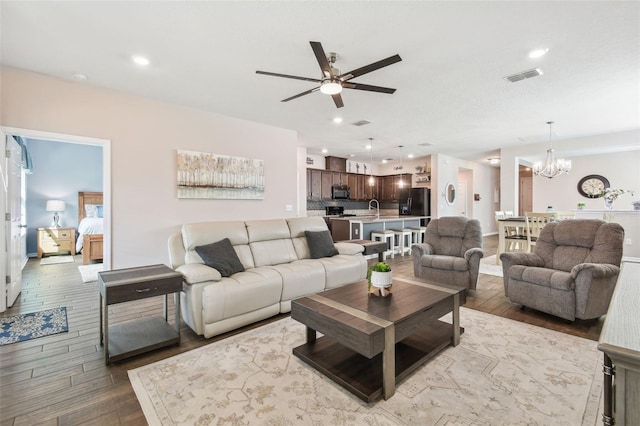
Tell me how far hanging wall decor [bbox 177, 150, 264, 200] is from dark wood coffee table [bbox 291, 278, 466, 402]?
3037 mm

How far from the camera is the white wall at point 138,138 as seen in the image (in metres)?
3.39

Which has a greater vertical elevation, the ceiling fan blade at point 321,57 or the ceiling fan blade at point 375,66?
the ceiling fan blade at point 321,57

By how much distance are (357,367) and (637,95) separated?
5362 mm

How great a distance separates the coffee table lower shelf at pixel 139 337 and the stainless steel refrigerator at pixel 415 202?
7.72 metres

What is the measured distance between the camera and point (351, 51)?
9.41 feet

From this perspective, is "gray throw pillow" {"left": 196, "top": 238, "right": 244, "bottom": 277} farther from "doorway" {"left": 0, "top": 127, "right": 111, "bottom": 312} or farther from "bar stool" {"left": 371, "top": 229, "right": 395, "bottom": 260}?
"bar stool" {"left": 371, "top": 229, "right": 395, "bottom": 260}

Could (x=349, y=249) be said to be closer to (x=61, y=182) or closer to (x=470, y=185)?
(x=61, y=182)

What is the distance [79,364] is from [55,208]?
6616mm

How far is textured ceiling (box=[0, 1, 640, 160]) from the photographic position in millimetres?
2297

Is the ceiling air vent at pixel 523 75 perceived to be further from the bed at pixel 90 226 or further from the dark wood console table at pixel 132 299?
the bed at pixel 90 226

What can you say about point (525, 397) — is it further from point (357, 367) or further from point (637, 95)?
point (637, 95)

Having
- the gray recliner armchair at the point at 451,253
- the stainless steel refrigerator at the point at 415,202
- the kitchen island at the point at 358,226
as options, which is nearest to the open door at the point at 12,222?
the gray recliner armchair at the point at 451,253

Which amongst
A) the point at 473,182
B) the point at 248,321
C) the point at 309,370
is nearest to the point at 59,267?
the point at 248,321

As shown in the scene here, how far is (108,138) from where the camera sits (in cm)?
383
